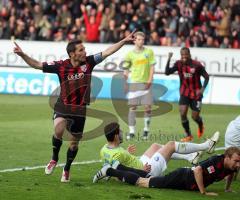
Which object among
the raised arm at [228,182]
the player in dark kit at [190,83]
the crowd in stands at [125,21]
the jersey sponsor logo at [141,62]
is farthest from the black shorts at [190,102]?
the crowd in stands at [125,21]

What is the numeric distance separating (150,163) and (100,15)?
2000cm

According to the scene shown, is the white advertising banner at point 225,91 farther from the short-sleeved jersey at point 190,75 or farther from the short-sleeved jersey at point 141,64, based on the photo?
the short-sleeved jersey at point 190,75

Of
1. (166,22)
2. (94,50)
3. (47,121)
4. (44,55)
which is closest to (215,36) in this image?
(166,22)

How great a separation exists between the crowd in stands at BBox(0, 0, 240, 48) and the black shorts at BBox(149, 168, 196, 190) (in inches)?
721

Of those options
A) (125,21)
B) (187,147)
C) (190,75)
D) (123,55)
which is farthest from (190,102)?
(125,21)

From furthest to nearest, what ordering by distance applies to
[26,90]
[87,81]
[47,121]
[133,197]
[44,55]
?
[44,55] < [26,90] < [47,121] < [87,81] < [133,197]

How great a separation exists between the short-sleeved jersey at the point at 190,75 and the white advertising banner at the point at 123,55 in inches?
382

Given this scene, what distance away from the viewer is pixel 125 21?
31.7 metres

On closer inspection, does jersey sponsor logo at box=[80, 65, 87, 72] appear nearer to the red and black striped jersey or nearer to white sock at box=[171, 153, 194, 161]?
white sock at box=[171, 153, 194, 161]

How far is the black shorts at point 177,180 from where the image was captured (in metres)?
11.9

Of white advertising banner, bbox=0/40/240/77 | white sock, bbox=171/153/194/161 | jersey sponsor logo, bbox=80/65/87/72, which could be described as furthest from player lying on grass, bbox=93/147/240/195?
white advertising banner, bbox=0/40/240/77

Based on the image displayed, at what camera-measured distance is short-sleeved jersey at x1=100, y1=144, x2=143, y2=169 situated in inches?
494

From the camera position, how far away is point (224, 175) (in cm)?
1173

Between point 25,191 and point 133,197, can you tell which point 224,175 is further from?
point 25,191
